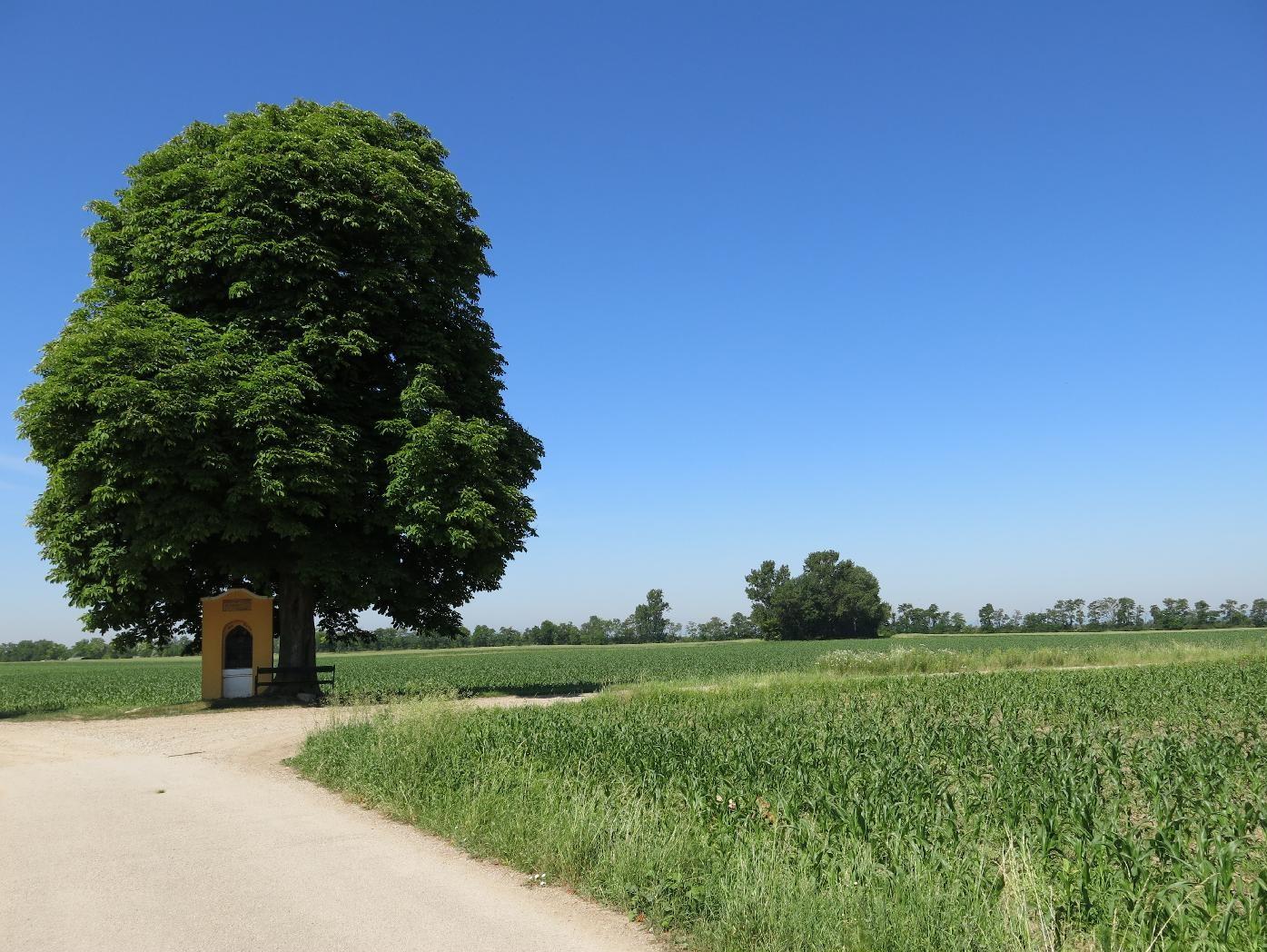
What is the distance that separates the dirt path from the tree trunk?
10.9 m

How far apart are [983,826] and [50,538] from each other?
23.0 m

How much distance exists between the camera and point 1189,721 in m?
15.8

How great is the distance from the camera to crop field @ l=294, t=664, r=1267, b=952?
507 centimetres

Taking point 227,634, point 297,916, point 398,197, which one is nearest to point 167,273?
point 398,197

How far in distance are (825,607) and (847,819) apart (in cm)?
12030

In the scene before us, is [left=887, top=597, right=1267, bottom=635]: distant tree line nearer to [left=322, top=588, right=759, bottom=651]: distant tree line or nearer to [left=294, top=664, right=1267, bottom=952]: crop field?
[left=322, top=588, right=759, bottom=651]: distant tree line

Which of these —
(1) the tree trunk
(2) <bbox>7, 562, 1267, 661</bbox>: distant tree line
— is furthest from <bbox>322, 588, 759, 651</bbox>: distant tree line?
(1) the tree trunk

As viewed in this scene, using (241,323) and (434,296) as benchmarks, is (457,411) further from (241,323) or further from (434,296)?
(241,323)

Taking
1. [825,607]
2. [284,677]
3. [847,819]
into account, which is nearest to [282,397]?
[284,677]

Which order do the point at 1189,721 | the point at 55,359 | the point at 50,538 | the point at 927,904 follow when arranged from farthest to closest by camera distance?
the point at 50,538, the point at 55,359, the point at 1189,721, the point at 927,904

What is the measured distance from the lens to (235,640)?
21.9 m

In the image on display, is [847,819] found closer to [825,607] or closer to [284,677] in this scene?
[284,677]

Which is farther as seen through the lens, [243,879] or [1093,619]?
[1093,619]

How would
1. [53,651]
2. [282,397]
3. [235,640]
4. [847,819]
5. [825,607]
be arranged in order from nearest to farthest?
[847,819] → [282,397] → [235,640] → [825,607] → [53,651]
